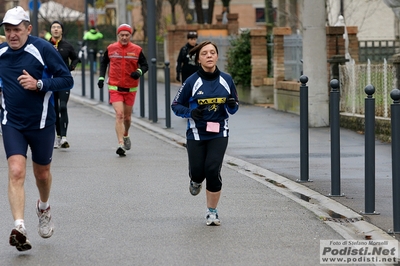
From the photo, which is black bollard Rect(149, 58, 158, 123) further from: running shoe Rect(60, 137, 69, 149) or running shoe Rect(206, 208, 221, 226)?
running shoe Rect(206, 208, 221, 226)

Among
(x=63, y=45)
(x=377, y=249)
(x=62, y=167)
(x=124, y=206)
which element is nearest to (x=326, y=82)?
(x=63, y=45)

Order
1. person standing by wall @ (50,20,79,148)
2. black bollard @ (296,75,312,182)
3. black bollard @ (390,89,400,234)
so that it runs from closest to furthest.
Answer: black bollard @ (390,89,400,234) < black bollard @ (296,75,312,182) < person standing by wall @ (50,20,79,148)

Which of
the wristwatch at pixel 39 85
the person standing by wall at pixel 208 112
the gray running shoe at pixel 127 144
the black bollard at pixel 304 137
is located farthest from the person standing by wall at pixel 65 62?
the wristwatch at pixel 39 85

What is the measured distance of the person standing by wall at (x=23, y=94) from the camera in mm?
7449

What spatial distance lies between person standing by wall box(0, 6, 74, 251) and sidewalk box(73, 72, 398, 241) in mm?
2794

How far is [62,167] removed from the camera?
505 inches

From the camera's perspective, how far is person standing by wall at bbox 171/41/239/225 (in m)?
8.48

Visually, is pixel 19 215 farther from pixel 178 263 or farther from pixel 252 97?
pixel 252 97

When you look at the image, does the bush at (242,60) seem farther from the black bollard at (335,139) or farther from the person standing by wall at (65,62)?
the black bollard at (335,139)

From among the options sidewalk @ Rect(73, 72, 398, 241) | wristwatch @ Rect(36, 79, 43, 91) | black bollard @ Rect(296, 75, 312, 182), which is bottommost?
sidewalk @ Rect(73, 72, 398, 241)

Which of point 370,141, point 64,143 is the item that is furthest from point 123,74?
point 370,141

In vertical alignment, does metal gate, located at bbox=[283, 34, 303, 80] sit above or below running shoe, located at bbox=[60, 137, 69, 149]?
above

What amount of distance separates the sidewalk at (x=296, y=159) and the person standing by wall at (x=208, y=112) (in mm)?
1216

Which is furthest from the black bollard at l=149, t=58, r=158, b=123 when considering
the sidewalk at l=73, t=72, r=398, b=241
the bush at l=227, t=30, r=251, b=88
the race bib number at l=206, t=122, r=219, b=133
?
the race bib number at l=206, t=122, r=219, b=133
